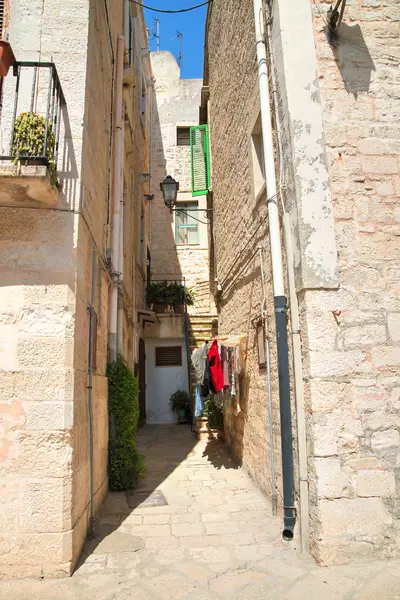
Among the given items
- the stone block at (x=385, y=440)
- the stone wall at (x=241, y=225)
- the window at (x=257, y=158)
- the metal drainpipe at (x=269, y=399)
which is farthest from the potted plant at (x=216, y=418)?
the stone block at (x=385, y=440)

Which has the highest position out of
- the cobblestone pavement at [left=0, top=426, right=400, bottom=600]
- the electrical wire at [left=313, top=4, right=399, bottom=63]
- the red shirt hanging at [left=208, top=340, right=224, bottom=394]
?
the electrical wire at [left=313, top=4, right=399, bottom=63]

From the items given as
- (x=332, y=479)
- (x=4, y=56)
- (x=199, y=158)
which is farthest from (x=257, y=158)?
(x=199, y=158)

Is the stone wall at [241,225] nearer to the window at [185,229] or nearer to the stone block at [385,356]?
the stone block at [385,356]

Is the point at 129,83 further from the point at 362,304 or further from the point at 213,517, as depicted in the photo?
Result: the point at 213,517

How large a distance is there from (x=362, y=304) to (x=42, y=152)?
123 inches

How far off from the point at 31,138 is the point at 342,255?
2.94m

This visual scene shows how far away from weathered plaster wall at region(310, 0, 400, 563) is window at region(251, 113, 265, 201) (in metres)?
1.43

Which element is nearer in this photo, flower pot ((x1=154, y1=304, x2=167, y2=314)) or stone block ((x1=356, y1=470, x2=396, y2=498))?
stone block ((x1=356, y1=470, x2=396, y2=498))

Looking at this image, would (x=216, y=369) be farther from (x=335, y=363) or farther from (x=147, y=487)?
(x=335, y=363)

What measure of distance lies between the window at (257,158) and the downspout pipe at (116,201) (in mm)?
2010

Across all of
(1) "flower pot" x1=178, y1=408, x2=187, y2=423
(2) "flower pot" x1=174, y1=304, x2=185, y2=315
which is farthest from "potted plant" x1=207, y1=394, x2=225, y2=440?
(2) "flower pot" x1=174, y1=304, x2=185, y2=315

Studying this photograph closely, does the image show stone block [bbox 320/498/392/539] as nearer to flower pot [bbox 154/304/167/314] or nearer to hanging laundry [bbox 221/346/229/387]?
hanging laundry [bbox 221/346/229/387]

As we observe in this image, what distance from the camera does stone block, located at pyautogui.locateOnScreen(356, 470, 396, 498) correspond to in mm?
3676

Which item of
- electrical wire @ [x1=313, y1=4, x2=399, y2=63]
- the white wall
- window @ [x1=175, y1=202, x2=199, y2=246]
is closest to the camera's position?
electrical wire @ [x1=313, y1=4, x2=399, y2=63]
